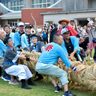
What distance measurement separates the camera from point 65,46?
35.9ft

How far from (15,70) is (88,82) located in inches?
94.3

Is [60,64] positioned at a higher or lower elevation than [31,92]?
higher

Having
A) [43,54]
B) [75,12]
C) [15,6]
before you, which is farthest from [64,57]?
[15,6]

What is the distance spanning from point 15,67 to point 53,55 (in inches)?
61.9

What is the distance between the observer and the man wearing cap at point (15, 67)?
34.6ft

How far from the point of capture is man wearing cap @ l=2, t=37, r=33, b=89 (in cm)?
1053

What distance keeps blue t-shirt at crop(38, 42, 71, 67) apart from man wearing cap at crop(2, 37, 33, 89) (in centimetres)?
101

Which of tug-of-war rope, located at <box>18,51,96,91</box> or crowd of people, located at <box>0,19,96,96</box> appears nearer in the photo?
tug-of-war rope, located at <box>18,51,96,91</box>

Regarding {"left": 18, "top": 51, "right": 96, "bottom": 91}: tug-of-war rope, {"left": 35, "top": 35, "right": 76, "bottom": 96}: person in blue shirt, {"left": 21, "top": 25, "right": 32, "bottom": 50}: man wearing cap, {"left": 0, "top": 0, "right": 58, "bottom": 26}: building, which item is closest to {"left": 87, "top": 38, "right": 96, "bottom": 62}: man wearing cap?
{"left": 18, "top": 51, "right": 96, "bottom": 91}: tug-of-war rope

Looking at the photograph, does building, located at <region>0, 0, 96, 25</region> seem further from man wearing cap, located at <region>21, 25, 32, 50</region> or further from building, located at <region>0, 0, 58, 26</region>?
man wearing cap, located at <region>21, 25, 32, 50</region>

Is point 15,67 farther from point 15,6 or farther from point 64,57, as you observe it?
point 15,6

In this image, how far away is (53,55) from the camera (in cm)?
957

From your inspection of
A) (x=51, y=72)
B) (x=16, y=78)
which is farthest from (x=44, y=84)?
(x=51, y=72)

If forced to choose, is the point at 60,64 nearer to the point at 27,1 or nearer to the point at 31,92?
the point at 31,92
